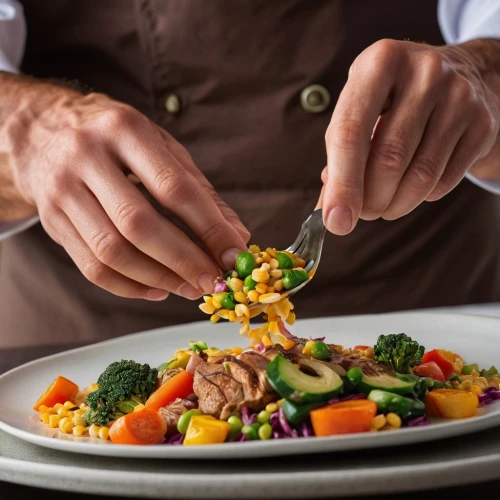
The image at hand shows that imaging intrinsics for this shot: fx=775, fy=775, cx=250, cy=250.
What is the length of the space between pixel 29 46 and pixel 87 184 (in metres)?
2.05

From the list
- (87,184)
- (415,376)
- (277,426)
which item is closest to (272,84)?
(87,184)

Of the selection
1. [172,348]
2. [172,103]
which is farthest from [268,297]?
[172,103]

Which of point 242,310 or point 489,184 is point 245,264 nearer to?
point 242,310

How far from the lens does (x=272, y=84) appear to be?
13.5 feet

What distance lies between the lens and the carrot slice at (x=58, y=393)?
2.94 metres

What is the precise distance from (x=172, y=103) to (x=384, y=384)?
7.46 ft

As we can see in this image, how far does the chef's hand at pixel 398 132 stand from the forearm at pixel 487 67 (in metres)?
0.28

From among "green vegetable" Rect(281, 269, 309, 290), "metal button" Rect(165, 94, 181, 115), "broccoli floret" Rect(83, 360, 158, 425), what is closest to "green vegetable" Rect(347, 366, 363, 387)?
"green vegetable" Rect(281, 269, 309, 290)

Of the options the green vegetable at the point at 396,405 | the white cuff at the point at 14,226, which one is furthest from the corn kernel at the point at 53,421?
the white cuff at the point at 14,226

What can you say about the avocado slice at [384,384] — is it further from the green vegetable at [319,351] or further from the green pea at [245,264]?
the green pea at [245,264]

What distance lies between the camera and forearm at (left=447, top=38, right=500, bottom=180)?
10.4 feet

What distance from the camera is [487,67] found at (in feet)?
11.0

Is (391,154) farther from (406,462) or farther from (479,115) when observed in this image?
(406,462)

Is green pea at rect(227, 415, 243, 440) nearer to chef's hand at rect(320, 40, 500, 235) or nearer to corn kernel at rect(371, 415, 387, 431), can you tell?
corn kernel at rect(371, 415, 387, 431)
